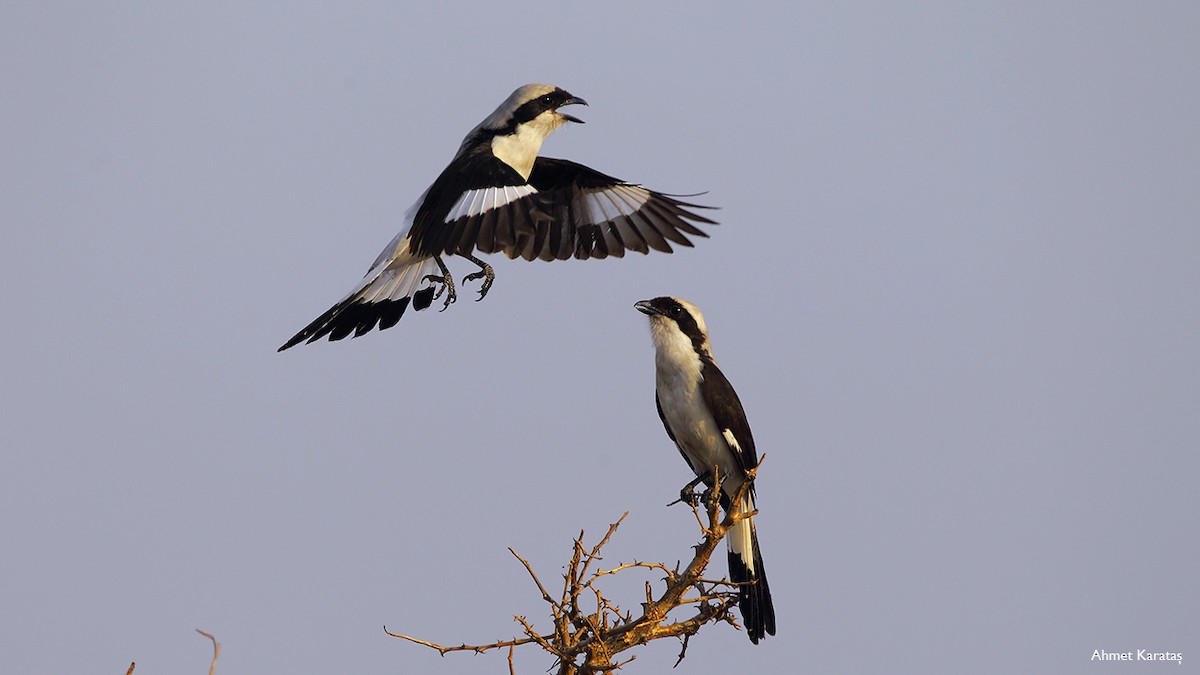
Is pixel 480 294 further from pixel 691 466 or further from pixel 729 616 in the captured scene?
pixel 729 616

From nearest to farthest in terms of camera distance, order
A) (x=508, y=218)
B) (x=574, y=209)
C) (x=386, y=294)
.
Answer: (x=508, y=218)
(x=386, y=294)
(x=574, y=209)

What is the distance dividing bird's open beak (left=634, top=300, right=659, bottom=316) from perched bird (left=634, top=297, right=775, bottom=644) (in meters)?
0.12

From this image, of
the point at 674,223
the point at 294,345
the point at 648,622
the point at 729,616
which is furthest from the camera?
the point at 674,223

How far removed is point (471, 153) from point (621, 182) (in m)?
1.21

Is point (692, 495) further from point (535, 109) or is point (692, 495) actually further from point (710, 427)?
point (535, 109)

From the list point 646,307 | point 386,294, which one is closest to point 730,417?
point 646,307

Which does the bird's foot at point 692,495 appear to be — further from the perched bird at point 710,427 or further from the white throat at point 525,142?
the white throat at point 525,142

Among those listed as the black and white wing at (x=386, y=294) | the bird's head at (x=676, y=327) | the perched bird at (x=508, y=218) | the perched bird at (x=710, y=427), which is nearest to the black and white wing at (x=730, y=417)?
the perched bird at (x=710, y=427)

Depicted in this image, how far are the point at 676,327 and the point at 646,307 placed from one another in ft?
0.75

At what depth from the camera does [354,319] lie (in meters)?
6.79

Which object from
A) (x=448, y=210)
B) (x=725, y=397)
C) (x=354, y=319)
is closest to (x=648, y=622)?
(x=725, y=397)

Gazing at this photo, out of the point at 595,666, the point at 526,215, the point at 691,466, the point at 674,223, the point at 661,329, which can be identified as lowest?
the point at 595,666

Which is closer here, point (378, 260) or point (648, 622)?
point (648, 622)

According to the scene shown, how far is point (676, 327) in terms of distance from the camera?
20.9 feet
